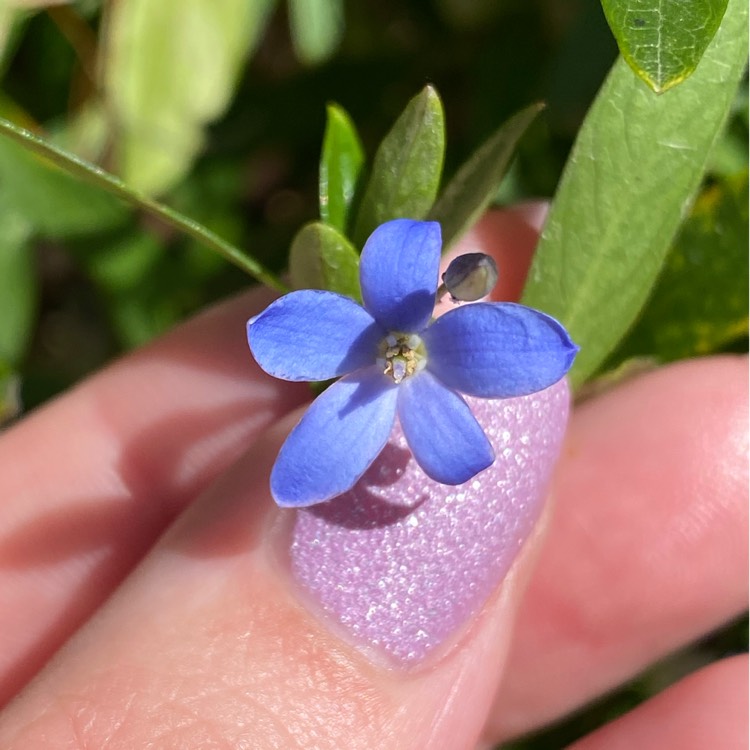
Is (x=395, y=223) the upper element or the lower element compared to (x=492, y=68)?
upper

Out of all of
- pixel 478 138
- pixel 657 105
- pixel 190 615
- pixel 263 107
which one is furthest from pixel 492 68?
pixel 190 615

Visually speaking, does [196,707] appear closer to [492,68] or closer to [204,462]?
[204,462]

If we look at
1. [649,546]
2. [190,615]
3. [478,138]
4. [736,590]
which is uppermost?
[478,138]

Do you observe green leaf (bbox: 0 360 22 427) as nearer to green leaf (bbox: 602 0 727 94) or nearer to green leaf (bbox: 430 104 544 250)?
green leaf (bbox: 430 104 544 250)

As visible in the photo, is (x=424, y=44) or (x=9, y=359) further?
(x=424, y=44)

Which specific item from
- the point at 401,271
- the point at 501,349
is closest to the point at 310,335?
the point at 401,271

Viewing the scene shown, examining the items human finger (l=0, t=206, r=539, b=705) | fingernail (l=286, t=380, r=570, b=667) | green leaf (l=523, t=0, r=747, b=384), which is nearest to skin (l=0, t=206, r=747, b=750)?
human finger (l=0, t=206, r=539, b=705)

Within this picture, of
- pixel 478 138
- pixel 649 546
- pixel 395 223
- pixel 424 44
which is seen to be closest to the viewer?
pixel 395 223
